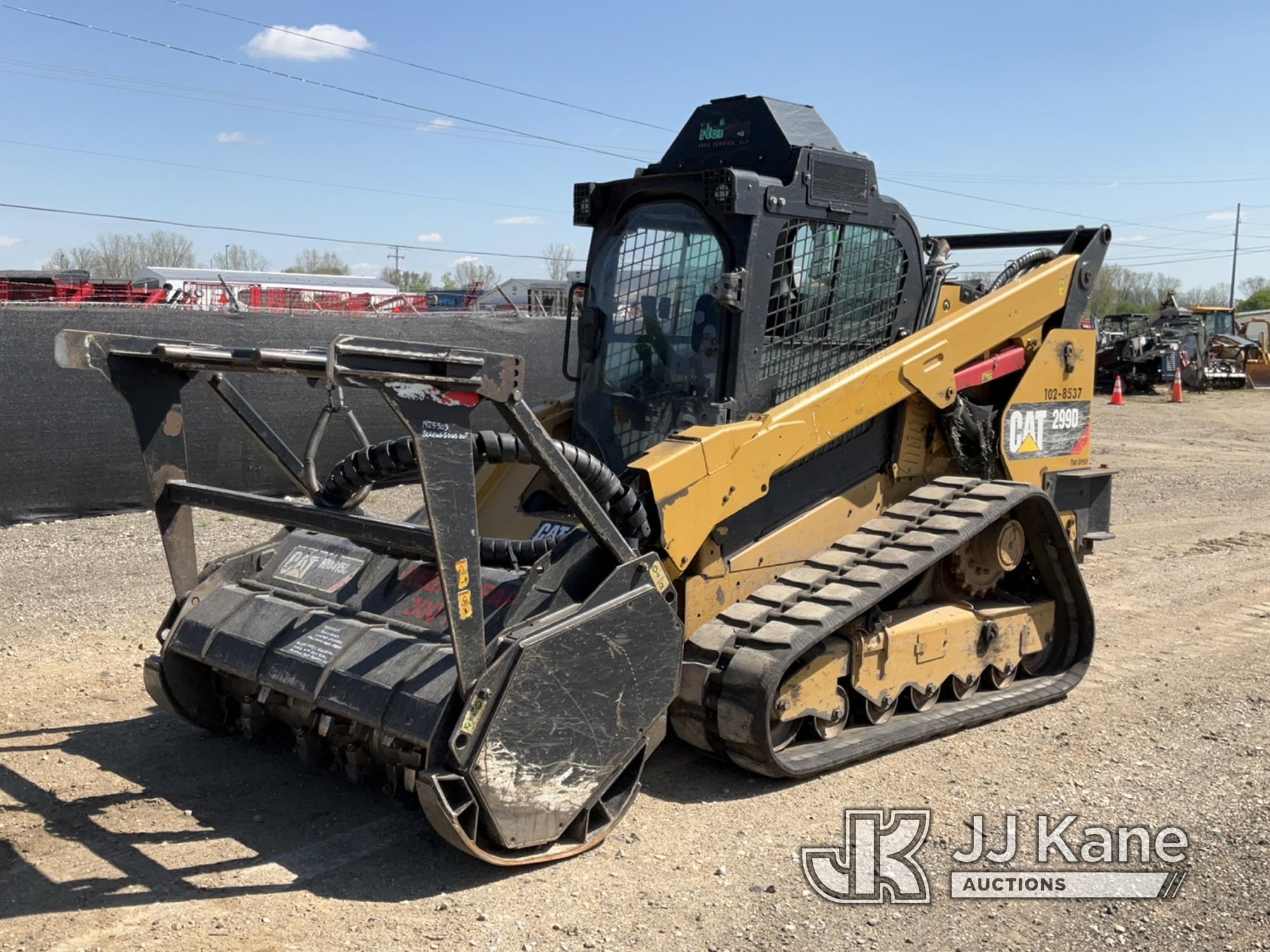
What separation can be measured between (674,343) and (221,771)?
9.14 feet

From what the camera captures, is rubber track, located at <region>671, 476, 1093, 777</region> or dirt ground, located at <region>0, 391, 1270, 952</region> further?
rubber track, located at <region>671, 476, 1093, 777</region>

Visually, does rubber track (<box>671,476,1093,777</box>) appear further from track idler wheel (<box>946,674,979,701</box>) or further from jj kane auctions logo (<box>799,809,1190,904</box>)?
jj kane auctions logo (<box>799,809,1190,904</box>)

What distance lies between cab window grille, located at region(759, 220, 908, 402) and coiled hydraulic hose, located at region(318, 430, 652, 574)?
1.26 m

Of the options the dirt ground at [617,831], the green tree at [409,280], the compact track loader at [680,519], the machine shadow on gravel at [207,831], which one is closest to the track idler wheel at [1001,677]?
the compact track loader at [680,519]

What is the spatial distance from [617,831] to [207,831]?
157 centimetres

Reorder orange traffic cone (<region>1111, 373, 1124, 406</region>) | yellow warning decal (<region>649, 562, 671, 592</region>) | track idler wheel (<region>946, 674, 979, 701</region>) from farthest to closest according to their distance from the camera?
orange traffic cone (<region>1111, 373, 1124, 406</region>)
track idler wheel (<region>946, 674, 979, 701</region>)
yellow warning decal (<region>649, 562, 671, 592</region>)

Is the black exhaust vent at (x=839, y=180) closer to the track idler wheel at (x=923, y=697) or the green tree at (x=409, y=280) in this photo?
the track idler wheel at (x=923, y=697)

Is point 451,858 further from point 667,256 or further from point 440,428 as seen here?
point 667,256

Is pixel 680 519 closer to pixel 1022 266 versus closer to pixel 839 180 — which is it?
pixel 839 180

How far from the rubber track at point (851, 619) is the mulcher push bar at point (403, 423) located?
76cm

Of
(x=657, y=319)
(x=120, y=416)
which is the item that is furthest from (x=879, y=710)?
(x=120, y=416)

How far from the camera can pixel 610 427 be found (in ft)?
19.5

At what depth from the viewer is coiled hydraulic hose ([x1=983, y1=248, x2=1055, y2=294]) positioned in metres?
Answer: 7.11

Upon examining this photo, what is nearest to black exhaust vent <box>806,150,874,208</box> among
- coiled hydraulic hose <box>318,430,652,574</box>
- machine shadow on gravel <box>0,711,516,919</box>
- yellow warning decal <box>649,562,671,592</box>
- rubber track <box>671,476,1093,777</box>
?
rubber track <box>671,476,1093,777</box>
